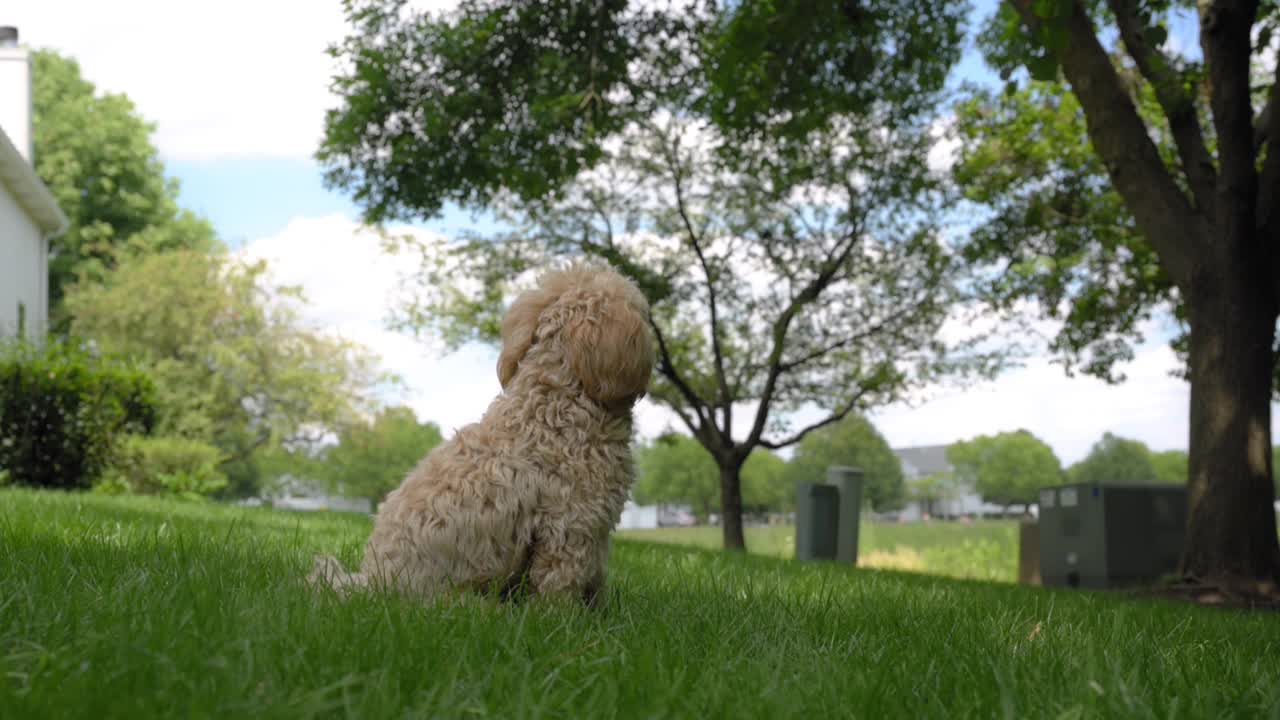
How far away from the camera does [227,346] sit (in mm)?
34281

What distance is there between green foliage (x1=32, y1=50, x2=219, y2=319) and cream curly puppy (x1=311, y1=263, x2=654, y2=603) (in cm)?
3703

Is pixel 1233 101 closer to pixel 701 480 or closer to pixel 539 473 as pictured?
pixel 539 473

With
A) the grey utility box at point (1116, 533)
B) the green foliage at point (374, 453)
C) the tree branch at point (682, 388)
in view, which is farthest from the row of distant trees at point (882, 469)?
the grey utility box at point (1116, 533)

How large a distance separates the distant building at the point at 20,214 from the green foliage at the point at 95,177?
13016mm

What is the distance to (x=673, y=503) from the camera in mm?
68562

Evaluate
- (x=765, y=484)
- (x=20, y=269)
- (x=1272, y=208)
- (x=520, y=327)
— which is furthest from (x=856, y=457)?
(x=520, y=327)

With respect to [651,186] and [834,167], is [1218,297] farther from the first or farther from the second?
[651,186]

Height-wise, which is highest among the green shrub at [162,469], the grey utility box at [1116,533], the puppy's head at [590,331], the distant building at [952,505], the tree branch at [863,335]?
the tree branch at [863,335]

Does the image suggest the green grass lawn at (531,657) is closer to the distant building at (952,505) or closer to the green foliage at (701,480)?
the green foliage at (701,480)

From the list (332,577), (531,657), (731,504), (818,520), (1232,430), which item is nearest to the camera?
(531,657)

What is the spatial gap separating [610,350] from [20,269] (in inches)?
899

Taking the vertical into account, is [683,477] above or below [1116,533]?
below

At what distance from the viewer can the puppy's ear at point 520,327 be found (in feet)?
12.0

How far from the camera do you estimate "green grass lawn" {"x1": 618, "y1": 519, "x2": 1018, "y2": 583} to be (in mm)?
25250
